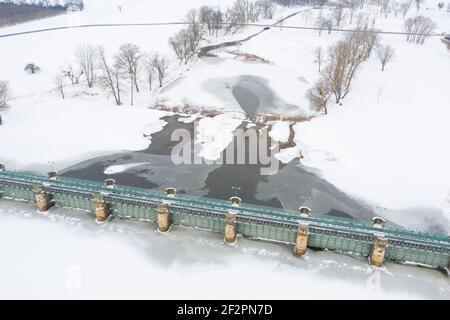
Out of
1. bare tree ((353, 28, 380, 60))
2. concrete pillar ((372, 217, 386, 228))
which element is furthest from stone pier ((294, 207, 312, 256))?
bare tree ((353, 28, 380, 60))

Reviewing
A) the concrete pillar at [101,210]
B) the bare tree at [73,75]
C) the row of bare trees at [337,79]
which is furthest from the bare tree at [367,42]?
the concrete pillar at [101,210]

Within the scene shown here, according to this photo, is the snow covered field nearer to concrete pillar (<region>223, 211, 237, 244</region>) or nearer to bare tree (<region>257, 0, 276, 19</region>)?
concrete pillar (<region>223, 211, 237, 244</region>)

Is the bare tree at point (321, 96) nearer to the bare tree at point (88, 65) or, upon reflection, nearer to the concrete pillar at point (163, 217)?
the bare tree at point (88, 65)

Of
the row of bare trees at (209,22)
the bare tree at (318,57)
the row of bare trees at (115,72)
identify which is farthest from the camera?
the row of bare trees at (209,22)

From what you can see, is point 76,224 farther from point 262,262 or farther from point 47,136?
point 47,136

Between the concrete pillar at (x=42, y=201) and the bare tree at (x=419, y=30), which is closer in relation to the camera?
the concrete pillar at (x=42, y=201)
